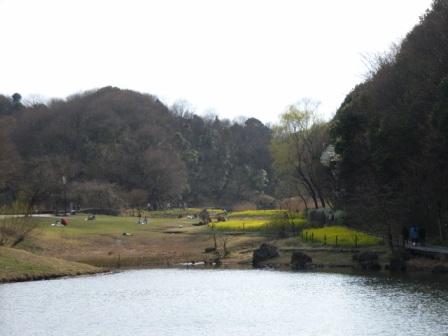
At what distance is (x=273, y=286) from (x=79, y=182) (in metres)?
79.5

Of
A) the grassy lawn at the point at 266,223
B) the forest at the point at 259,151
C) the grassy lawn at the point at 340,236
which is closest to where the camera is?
the forest at the point at 259,151

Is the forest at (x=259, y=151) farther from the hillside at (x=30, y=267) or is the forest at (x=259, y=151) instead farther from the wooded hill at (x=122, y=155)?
the hillside at (x=30, y=267)

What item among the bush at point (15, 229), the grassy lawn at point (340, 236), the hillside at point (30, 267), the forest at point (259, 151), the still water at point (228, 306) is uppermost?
the forest at point (259, 151)

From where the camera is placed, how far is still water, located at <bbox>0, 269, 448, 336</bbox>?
1086 inches

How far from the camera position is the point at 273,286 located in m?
40.8

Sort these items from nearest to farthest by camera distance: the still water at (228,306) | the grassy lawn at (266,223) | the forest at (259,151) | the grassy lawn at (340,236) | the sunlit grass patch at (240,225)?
1. the still water at (228,306)
2. the forest at (259,151)
3. the grassy lawn at (340,236)
4. the grassy lawn at (266,223)
5. the sunlit grass patch at (240,225)

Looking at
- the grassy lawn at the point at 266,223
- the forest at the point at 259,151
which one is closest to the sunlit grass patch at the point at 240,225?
the grassy lawn at the point at 266,223

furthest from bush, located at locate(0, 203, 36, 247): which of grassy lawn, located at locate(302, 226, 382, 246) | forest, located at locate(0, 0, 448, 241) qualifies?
grassy lawn, located at locate(302, 226, 382, 246)

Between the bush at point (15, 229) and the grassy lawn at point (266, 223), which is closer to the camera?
the bush at point (15, 229)

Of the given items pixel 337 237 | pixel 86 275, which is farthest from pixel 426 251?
pixel 86 275

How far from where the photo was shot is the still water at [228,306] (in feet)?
90.5

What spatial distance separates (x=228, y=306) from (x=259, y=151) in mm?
131497

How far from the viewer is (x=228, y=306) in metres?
33.5

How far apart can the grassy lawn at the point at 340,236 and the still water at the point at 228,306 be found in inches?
446
